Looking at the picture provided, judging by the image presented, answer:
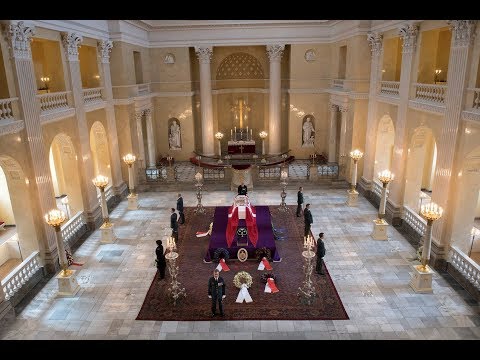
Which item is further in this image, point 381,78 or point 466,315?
point 381,78

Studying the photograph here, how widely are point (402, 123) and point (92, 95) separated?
13.4 m

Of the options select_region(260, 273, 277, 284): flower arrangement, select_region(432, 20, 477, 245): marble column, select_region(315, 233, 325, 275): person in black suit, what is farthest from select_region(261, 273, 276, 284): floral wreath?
select_region(432, 20, 477, 245): marble column

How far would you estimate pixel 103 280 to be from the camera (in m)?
12.5

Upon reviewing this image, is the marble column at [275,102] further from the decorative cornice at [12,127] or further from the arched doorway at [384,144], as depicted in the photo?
the decorative cornice at [12,127]

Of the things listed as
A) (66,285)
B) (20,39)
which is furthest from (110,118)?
(66,285)

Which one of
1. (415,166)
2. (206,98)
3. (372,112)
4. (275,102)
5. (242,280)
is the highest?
(206,98)

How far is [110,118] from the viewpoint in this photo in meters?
19.3

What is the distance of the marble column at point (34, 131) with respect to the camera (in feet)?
37.8

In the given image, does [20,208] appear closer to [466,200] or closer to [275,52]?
[466,200]

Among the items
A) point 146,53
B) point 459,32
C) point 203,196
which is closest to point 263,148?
point 203,196

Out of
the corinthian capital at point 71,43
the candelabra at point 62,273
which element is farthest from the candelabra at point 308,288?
the corinthian capital at point 71,43

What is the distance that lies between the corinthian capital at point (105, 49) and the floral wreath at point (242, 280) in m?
12.5

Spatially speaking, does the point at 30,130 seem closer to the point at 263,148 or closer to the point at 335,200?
the point at 335,200

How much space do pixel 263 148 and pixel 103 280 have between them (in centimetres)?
1650
